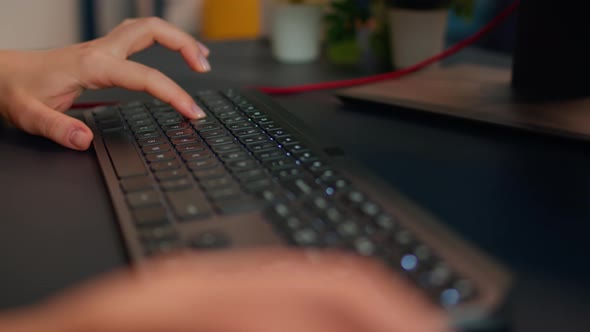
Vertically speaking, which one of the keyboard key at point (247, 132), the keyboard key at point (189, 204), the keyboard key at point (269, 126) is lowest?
the keyboard key at point (189, 204)

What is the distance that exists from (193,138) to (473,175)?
0.91ft

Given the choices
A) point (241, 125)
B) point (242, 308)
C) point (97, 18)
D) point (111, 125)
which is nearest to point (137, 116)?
point (111, 125)

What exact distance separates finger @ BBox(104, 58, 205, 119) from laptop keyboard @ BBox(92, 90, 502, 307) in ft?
0.06

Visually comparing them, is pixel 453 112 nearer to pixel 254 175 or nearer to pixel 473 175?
pixel 473 175

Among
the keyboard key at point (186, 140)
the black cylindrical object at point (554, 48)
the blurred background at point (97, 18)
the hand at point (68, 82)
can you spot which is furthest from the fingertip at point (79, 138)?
the blurred background at point (97, 18)

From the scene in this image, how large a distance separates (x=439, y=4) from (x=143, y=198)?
0.70m

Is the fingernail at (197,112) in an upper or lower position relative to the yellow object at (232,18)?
lower

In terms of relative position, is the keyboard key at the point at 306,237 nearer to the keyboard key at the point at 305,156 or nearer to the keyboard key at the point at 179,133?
the keyboard key at the point at 305,156

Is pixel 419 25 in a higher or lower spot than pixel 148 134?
higher

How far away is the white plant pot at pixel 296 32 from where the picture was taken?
1089mm

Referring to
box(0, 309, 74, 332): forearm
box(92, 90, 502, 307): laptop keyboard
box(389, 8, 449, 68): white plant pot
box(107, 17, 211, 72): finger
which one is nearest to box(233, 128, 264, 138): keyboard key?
box(92, 90, 502, 307): laptop keyboard

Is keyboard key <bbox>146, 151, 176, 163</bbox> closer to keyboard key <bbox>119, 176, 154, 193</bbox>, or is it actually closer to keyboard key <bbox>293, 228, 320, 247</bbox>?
keyboard key <bbox>119, 176, 154, 193</bbox>

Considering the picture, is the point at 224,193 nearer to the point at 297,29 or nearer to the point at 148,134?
the point at 148,134

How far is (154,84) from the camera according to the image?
2.19 ft
